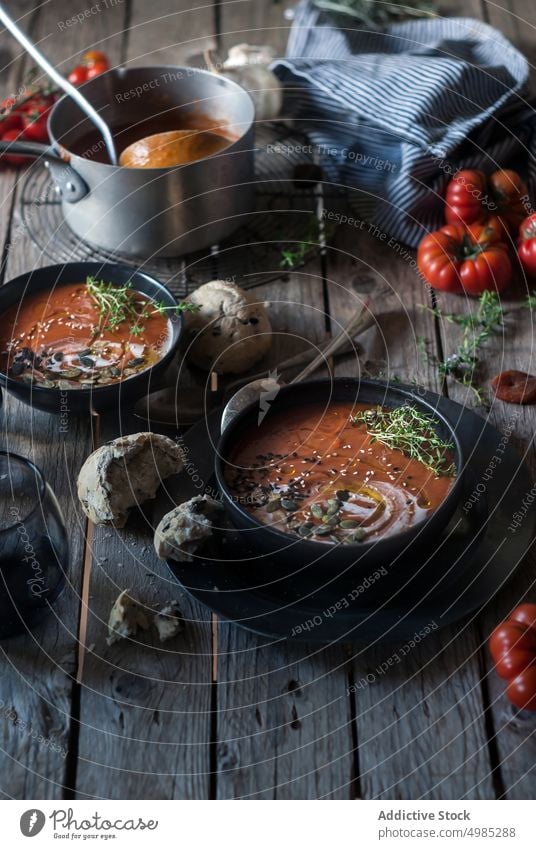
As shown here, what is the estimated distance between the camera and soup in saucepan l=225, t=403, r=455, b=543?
4.24ft

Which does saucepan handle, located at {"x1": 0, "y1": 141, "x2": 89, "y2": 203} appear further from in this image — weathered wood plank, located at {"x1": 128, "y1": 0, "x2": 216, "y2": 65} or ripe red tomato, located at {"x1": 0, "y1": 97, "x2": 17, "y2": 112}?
weathered wood plank, located at {"x1": 128, "y1": 0, "x2": 216, "y2": 65}

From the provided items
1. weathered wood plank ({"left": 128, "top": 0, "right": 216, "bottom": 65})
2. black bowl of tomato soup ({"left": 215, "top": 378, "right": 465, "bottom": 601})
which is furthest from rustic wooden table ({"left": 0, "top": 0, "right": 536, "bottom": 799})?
weathered wood plank ({"left": 128, "top": 0, "right": 216, "bottom": 65})

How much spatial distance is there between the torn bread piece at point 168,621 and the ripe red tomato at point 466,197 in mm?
1032

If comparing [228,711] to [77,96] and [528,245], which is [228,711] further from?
[77,96]

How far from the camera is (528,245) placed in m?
1.88

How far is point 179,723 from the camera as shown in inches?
48.7

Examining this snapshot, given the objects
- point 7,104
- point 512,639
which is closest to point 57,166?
point 7,104

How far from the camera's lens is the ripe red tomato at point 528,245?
188cm

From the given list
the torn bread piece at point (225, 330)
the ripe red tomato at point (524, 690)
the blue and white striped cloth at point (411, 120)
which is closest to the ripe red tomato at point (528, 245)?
the blue and white striped cloth at point (411, 120)

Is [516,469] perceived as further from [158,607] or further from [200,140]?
[200,140]

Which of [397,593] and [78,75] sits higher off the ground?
[78,75]

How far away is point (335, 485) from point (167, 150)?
2.86 ft
